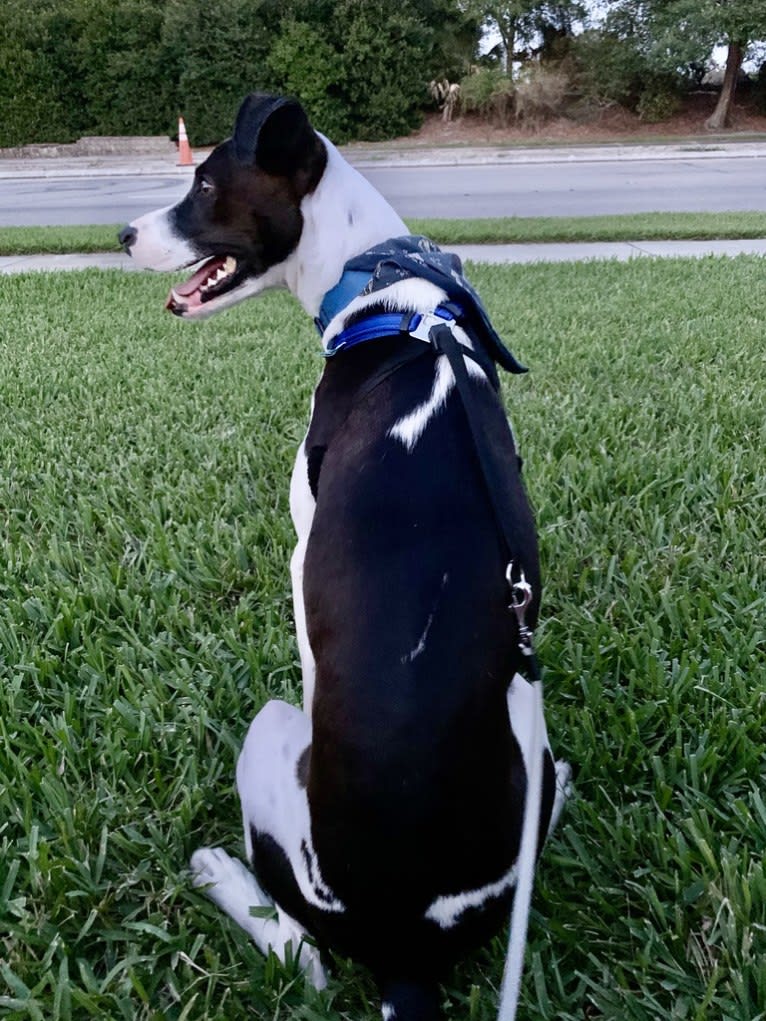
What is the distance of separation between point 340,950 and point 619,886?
697 mm

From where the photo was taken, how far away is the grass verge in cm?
917

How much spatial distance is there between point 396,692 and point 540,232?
29.5 ft

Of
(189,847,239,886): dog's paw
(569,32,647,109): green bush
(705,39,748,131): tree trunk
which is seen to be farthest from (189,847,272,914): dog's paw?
(569,32,647,109): green bush

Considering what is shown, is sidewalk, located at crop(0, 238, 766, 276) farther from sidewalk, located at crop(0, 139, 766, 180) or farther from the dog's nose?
sidewalk, located at crop(0, 139, 766, 180)

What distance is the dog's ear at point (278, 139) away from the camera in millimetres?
2273

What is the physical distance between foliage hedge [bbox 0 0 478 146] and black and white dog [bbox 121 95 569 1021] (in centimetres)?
2352

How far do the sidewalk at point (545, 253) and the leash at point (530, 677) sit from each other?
22.8 feet

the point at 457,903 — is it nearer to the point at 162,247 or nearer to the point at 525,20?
the point at 162,247

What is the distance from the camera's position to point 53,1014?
64.1 inches

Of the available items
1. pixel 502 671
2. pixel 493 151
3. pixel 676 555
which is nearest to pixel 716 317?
pixel 676 555

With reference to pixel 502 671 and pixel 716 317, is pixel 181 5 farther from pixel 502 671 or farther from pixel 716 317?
pixel 502 671

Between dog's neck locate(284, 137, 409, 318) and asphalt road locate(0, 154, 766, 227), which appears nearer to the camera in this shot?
dog's neck locate(284, 137, 409, 318)

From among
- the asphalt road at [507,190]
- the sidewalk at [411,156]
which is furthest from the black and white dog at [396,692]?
the sidewalk at [411,156]

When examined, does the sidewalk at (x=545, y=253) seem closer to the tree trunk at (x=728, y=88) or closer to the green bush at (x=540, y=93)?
the green bush at (x=540, y=93)
